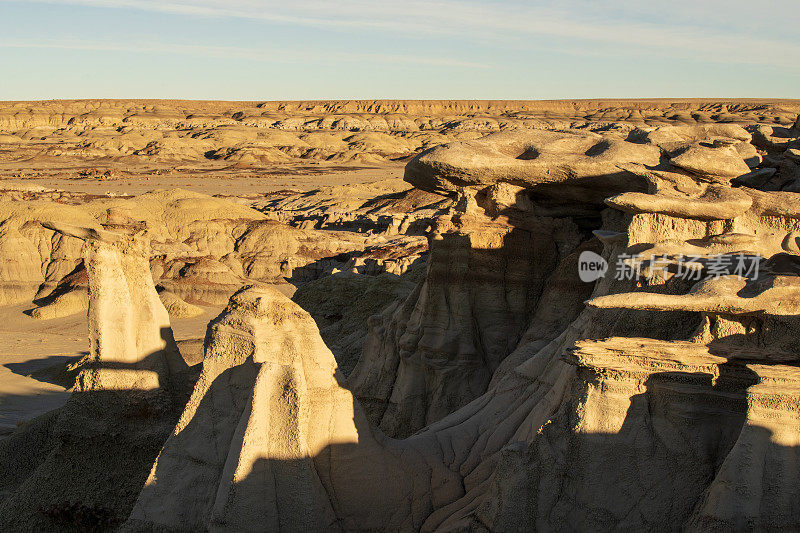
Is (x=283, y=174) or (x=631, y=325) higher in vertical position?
(x=631, y=325)

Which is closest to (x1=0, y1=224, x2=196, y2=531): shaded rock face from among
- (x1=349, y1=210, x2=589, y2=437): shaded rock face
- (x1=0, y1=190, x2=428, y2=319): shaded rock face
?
(x1=349, y1=210, x2=589, y2=437): shaded rock face

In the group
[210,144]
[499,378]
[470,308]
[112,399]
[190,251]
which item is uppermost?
[470,308]

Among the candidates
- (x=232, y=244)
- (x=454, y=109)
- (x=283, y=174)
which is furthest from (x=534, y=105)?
(x=232, y=244)

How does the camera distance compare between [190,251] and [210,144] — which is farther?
[210,144]

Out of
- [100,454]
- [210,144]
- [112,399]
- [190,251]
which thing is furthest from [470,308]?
[210,144]

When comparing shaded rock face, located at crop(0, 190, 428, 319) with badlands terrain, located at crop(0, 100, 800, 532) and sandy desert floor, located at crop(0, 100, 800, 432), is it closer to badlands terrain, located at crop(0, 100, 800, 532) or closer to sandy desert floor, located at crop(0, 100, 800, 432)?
sandy desert floor, located at crop(0, 100, 800, 432)

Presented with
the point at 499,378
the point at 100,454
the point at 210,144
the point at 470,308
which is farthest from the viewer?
the point at 210,144

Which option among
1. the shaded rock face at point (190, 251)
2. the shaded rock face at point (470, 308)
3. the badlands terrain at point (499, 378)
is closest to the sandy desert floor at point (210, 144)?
the shaded rock face at point (190, 251)

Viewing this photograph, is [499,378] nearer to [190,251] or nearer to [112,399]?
[112,399]

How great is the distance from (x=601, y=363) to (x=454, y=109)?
125331 millimetres

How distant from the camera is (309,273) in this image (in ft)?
85.0

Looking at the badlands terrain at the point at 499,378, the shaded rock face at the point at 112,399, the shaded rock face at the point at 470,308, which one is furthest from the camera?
the shaded rock face at the point at 470,308

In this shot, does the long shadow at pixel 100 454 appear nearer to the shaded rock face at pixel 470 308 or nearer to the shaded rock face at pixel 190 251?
the shaded rock face at pixel 470 308

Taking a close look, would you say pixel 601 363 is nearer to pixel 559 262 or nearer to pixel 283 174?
pixel 559 262
